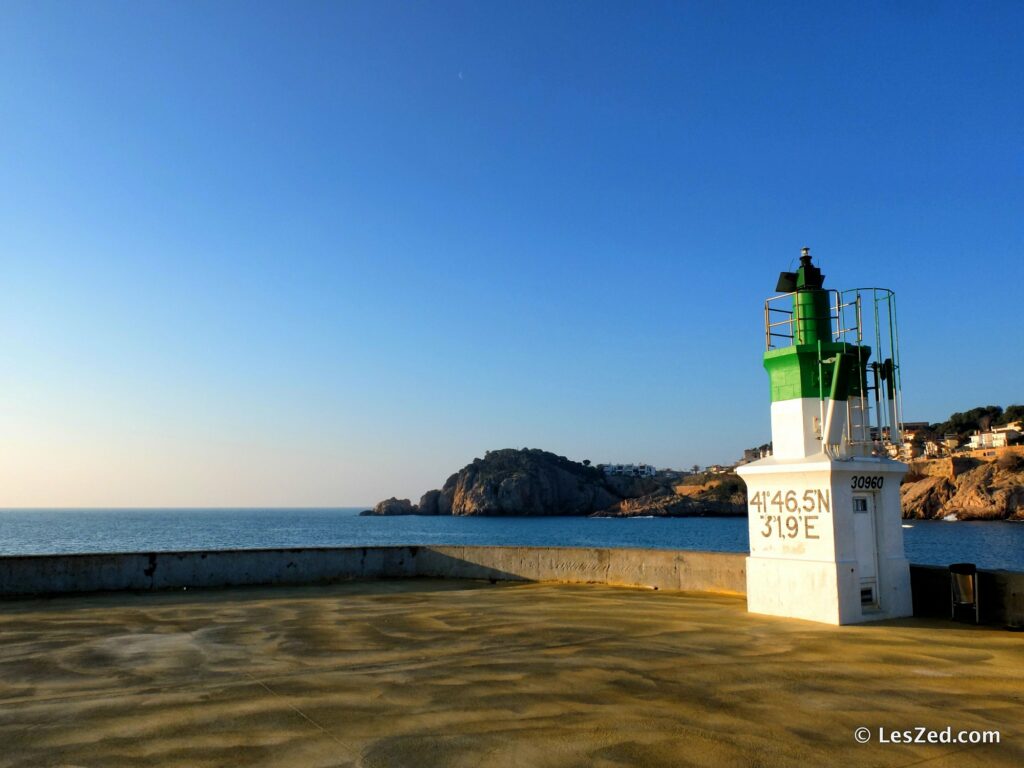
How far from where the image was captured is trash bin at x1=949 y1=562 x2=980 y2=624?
10945 mm

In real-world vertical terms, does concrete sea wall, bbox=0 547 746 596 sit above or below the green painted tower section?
below

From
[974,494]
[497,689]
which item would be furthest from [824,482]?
[974,494]

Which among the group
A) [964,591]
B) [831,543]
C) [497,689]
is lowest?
[497,689]

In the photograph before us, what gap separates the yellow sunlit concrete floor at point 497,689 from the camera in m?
5.46

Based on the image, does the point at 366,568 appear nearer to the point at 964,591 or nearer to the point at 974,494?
the point at 964,591

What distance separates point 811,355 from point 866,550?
3.18 metres

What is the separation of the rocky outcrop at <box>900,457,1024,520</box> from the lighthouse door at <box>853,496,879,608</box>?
137639 millimetres

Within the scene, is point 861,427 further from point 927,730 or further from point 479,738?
point 479,738

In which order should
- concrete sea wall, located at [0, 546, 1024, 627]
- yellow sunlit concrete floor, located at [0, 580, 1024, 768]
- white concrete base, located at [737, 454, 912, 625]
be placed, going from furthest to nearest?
concrete sea wall, located at [0, 546, 1024, 627], white concrete base, located at [737, 454, 912, 625], yellow sunlit concrete floor, located at [0, 580, 1024, 768]

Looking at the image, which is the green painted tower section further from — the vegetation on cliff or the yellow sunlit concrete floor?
the vegetation on cliff

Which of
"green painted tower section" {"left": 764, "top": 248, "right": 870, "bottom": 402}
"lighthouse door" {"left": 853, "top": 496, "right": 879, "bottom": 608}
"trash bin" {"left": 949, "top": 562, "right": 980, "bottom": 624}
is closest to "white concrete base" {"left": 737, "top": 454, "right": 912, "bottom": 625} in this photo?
"lighthouse door" {"left": 853, "top": 496, "right": 879, "bottom": 608}

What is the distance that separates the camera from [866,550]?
451 inches

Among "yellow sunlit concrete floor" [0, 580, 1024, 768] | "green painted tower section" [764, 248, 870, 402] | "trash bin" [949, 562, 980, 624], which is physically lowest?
"yellow sunlit concrete floor" [0, 580, 1024, 768]

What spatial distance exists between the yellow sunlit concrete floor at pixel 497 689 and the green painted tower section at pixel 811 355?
3703mm
